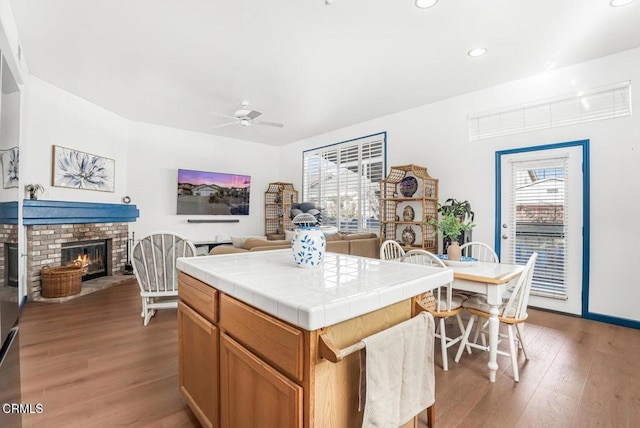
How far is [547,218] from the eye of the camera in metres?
3.64

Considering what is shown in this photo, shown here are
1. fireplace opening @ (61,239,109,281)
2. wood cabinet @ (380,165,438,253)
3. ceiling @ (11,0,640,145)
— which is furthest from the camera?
fireplace opening @ (61,239,109,281)

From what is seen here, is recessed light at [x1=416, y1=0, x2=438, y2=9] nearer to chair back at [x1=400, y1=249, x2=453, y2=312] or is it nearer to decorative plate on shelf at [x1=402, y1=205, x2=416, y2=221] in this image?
chair back at [x1=400, y1=249, x2=453, y2=312]

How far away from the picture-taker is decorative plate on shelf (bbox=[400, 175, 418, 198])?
464 cm

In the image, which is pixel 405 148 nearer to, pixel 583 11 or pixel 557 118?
pixel 557 118

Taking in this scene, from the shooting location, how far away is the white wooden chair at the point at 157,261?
3094 millimetres

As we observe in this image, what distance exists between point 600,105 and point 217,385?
178 inches

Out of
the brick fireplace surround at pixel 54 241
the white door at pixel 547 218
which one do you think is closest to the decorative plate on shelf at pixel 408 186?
the white door at pixel 547 218

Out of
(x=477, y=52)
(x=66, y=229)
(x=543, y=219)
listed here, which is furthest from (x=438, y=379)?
(x=66, y=229)

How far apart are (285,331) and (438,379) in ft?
5.68

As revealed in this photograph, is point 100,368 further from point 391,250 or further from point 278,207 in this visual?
point 278,207

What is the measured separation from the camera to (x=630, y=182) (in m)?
3.13

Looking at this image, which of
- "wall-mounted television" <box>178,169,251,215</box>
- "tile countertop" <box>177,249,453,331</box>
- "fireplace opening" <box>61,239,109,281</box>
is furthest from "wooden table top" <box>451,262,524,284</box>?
"wall-mounted television" <box>178,169,251,215</box>

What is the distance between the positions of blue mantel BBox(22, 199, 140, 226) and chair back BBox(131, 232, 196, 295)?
5.96 ft

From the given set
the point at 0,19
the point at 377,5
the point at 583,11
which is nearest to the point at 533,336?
the point at 583,11
